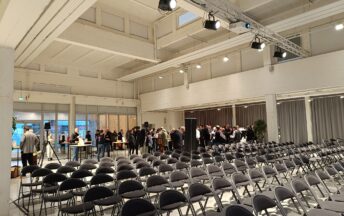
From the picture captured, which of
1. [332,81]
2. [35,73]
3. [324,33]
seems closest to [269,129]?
[332,81]

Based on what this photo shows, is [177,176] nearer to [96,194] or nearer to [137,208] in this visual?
[96,194]

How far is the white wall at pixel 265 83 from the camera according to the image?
34.1ft

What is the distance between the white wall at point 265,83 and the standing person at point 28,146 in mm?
8955

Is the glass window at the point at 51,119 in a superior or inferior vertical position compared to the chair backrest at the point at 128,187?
superior

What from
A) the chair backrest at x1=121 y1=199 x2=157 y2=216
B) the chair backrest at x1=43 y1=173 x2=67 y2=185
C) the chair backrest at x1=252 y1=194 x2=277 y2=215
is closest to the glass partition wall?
the chair backrest at x1=43 y1=173 x2=67 y2=185

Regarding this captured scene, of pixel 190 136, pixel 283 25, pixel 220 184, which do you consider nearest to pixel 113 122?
pixel 190 136

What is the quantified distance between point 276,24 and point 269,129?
5.05 metres

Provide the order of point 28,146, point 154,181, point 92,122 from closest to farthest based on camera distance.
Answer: point 154,181 → point 28,146 → point 92,122

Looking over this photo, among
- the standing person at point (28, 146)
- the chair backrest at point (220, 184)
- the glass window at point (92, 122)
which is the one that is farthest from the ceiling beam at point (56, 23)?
the glass window at point (92, 122)

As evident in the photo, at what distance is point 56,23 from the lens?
283 inches


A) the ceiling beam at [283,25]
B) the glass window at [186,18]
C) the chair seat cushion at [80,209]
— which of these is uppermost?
the glass window at [186,18]

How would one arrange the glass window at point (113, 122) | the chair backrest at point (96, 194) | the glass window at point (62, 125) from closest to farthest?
the chair backrest at point (96, 194) → the glass window at point (62, 125) → the glass window at point (113, 122)

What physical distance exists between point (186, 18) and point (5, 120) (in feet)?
29.4

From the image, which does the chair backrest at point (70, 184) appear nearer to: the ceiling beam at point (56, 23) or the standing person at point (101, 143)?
the ceiling beam at point (56, 23)
